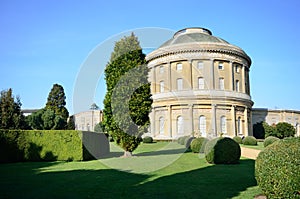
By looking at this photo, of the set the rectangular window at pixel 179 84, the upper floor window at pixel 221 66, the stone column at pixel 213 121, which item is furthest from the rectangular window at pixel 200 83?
A: the stone column at pixel 213 121

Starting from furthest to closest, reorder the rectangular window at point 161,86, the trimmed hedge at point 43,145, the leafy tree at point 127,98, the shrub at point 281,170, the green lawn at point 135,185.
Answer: the rectangular window at point 161,86 → the leafy tree at point 127,98 → the trimmed hedge at point 43,145 → the green lawn at point 135,185 → the shrub at point 281,170

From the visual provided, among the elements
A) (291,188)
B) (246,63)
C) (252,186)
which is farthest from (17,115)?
(246,63)

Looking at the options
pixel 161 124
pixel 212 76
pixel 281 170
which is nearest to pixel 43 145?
pixel 281 170

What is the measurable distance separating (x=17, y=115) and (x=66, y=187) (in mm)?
26377

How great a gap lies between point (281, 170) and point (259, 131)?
48.4 metres

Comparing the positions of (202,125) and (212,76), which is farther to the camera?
(212,76)

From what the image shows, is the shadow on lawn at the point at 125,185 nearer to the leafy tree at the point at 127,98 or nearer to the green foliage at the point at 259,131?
the leafy tree at the point at 127,98

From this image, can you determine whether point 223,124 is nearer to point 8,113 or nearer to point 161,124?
point 161,124

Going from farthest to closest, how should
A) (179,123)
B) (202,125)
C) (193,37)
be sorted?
(193,37), (179,123), (202,125)

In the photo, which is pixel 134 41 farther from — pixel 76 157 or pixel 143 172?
pixel 143 172

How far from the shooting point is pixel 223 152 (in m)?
15.6

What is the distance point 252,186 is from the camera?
9617mm

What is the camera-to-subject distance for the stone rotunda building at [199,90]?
137 ft

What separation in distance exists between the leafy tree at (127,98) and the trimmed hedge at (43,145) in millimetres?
2167
